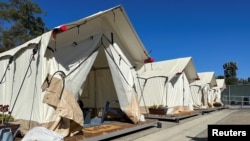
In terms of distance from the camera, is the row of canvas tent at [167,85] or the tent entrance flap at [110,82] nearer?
the tent entrance flap at [110,82]

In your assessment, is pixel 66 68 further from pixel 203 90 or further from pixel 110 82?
pixel 203 90

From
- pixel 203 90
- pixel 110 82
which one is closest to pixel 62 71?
pixel 110 82

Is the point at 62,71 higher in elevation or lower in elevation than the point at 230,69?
lower

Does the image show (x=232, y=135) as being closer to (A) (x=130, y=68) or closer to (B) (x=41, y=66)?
(B) (x=41, y=66)

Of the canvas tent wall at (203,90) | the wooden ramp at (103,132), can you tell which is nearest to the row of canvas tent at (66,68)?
the wooden ramp at (103,132)

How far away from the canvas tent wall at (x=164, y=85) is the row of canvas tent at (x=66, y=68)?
3642 mm

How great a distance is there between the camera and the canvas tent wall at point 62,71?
6262 mm

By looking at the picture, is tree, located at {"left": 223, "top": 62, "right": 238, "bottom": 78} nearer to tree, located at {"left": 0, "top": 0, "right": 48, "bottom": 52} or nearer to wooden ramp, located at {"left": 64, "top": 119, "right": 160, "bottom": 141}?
tree, located at {"left": 0, "top": 0, "right": 48, "bottom": 52}

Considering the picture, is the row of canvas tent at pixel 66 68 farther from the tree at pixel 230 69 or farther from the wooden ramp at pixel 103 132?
the tree at pixel 230 69

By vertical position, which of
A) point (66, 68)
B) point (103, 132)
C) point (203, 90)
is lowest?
point (103, 132)

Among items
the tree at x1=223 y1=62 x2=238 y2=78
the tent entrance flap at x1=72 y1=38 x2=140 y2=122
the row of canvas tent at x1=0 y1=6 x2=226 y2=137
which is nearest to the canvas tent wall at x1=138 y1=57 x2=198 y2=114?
the tent entrance flap at x1=72 y1=38 x2=140 y2=122

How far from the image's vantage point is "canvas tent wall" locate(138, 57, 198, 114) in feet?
44.9

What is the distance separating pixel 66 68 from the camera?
22.5ft

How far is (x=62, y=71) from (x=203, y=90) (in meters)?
16.1
